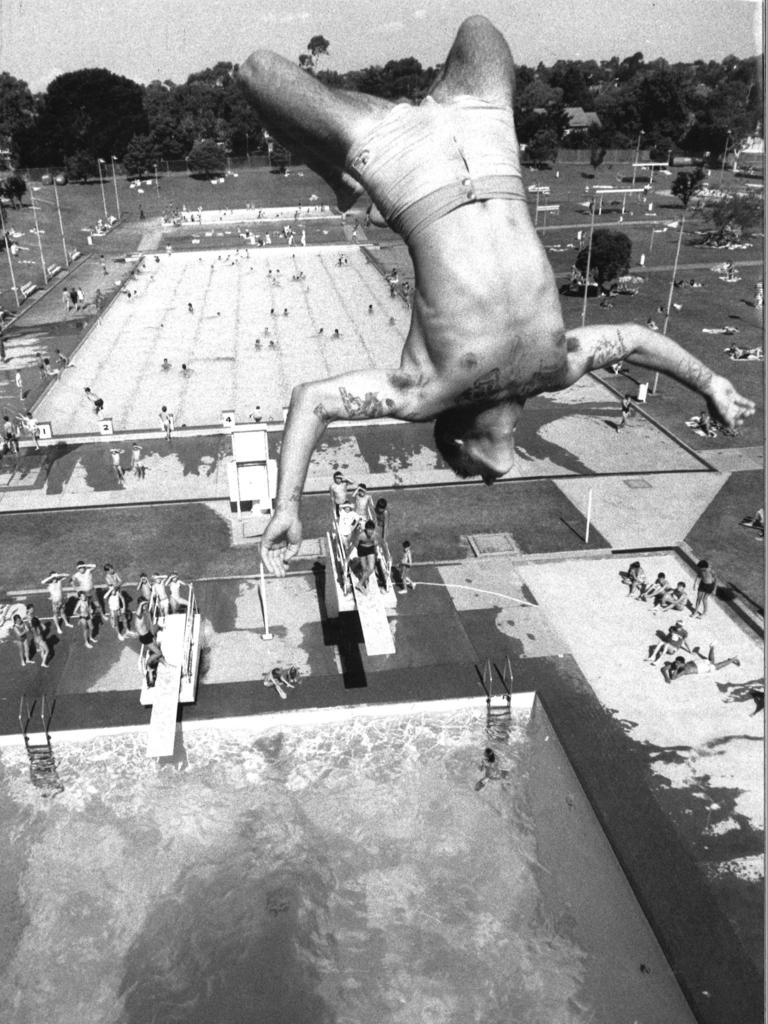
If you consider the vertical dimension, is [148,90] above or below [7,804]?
above

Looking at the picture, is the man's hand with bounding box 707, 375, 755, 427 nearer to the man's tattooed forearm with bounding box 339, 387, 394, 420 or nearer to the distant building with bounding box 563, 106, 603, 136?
the man's tattooed forearm with bounding box 339, 387, 394, 420

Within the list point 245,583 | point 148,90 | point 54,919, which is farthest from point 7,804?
point 148,90

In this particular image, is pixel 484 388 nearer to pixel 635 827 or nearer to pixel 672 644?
pixel 635 827

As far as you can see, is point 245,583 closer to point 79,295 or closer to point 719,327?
point 719,327

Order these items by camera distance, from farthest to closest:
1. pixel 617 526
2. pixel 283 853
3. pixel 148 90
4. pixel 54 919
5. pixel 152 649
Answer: pixel 148 90 → pixel 617 526 → pixel 152 649 → pixel 283 853 → pixel 54 919

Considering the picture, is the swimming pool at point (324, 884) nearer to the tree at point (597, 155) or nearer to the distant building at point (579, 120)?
the tree at point (597, 155)
